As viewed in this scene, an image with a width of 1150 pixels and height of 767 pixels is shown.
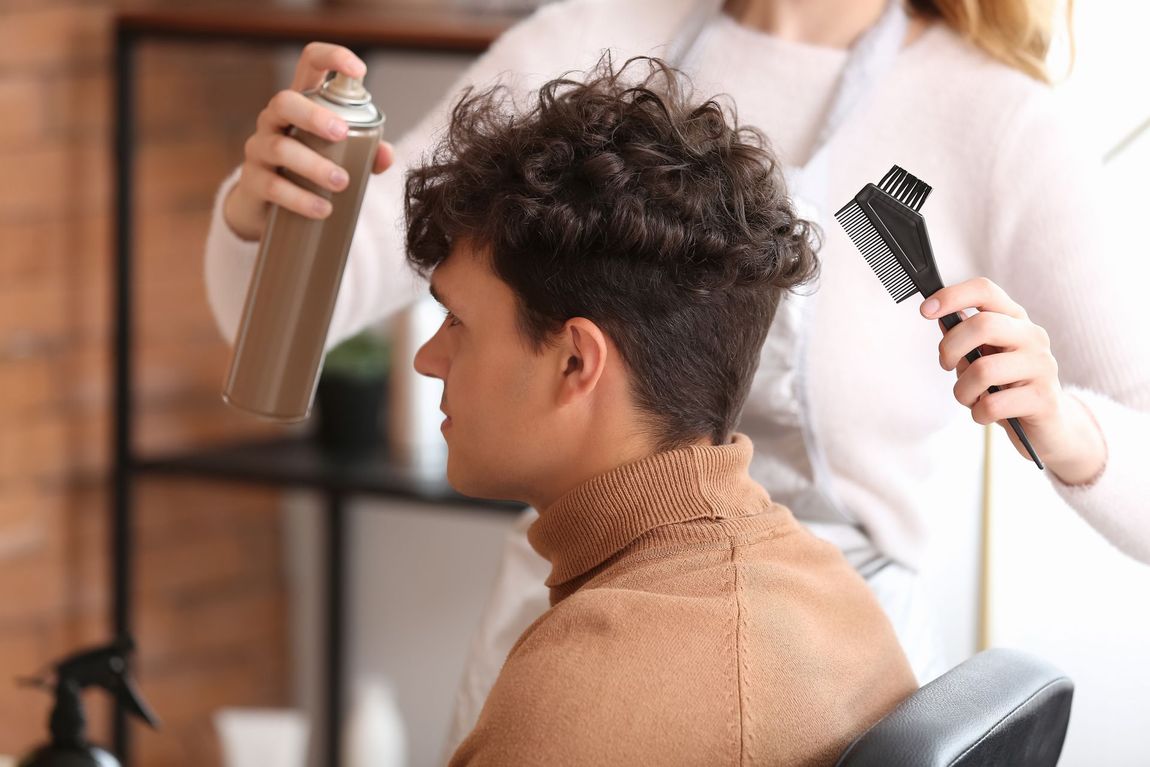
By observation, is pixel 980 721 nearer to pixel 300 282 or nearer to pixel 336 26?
pixel 300 282

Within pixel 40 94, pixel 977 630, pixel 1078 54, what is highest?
pixel 1078 54

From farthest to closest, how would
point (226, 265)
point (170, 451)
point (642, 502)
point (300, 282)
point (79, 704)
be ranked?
point (170, 451), point (226, 265), point (79, 704), point (300, 282), point (642, 502)

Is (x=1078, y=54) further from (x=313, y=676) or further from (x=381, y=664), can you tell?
(x=313, y=676)

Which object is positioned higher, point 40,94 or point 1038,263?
point 1038,263

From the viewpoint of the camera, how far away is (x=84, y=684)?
1.24m

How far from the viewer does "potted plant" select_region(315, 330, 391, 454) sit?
225cm

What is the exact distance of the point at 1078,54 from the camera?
133 cm

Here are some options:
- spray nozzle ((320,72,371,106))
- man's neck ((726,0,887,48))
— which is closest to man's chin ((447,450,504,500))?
spray nozzle ((320,72,371,106))

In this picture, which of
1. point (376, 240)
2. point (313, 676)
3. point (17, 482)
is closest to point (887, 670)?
point (376, 240)

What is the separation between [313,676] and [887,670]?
1854 millimetres

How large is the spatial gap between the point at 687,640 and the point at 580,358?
0.70 feet

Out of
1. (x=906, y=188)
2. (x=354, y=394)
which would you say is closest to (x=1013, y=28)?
(x=906, y=188)

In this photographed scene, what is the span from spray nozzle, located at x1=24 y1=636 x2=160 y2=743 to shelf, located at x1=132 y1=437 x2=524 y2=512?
0.79 meters

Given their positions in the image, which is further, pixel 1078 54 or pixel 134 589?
pixel 134 589
